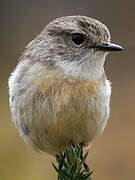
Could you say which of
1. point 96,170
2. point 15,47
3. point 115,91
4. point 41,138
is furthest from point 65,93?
point 15,47

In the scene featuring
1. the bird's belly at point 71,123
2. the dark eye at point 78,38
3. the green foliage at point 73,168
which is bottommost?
the green foliage at point 73,168

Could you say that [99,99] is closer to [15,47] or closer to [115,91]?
[115,91]

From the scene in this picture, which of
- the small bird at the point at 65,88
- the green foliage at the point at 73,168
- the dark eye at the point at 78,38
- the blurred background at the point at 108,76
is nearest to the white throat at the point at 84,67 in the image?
the small bird at the point at 65,88

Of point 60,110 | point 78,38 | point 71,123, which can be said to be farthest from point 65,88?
point 78,38

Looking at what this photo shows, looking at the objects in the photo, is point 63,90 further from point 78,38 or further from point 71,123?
point 78,38

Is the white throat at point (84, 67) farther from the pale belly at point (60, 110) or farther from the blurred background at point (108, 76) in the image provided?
the blurred background at point (108, 76)

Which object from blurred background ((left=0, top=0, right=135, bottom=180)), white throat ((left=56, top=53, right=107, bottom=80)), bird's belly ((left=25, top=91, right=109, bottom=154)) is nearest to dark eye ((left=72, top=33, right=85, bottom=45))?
white throat ((left=56, top=53, right=107, bottom=80))
